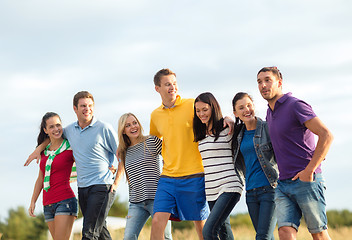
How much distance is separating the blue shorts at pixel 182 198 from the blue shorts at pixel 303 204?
4.61 ft

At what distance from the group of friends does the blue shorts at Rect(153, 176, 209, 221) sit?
0.5 inches

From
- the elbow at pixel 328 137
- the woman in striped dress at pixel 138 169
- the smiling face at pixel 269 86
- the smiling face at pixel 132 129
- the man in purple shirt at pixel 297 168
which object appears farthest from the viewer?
the smiling face at pixel 132 129

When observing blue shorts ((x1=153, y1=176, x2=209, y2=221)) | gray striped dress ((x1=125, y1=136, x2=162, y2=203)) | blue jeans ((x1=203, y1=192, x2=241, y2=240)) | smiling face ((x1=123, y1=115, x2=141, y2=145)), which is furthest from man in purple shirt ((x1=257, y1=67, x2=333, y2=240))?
smiling face ((x1=123, y1=115, x2=141, y2=145))

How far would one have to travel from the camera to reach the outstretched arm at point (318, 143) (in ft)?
16.7

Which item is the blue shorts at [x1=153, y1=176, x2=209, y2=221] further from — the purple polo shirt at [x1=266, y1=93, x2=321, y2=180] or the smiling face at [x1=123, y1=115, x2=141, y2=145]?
the purple polo shirt at [x1=266, y1=93, x2=321, y2=180]

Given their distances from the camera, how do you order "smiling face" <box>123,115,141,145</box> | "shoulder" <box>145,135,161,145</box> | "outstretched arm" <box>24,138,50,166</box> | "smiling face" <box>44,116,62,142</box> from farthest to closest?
"outstretched arm" <box>24,138,50,166</box>, "smiling face" <box>44,116,62,142</box>, "smiling face" <box>123,115,141,145</box>, "shoulder" <box>145,135,161,145</box>

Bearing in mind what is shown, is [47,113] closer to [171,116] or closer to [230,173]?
[171,116]

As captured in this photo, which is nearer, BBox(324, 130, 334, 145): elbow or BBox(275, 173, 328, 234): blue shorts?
BBox(324, 130, 334, 145): elbow

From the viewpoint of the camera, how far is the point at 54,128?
7.89 m

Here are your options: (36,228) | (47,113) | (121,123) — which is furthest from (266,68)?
(36,228)

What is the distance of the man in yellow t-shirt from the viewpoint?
6.56 metres

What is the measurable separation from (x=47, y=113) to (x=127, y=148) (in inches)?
65.6

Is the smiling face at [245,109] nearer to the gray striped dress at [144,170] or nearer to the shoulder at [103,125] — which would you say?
A: the gray striped dress at [144,170]

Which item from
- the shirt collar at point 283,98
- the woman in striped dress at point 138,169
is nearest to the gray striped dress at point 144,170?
the woman in striped dress at point 138,169
